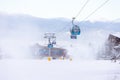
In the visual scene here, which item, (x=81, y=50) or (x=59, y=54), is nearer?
(x=59, y=54)

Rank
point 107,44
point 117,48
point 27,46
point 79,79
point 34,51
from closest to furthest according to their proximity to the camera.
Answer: point 79,79 < point 117,48 < point 107,44 < point 34,51 < point 27,46

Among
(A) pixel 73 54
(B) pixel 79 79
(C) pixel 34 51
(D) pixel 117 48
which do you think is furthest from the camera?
(A) pixel 73 54

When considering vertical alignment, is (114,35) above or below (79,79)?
above

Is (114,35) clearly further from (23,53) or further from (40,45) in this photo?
(23,53)

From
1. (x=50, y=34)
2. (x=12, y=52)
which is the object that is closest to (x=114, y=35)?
(x=50, y=34)

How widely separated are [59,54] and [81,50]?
21400 mm

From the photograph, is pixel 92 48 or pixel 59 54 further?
pixel 92 48

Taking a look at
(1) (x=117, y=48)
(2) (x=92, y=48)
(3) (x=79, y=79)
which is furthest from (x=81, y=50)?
(3) (x=79, y=79)

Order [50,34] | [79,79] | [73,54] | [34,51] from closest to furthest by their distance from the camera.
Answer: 1. [79,79]
2. [50,34]
3. [34,51]
4. [73,54]

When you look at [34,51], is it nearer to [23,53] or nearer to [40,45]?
[40,45]

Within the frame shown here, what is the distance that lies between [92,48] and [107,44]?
30701 mm

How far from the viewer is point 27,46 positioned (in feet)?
314

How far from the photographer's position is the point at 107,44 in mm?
77375

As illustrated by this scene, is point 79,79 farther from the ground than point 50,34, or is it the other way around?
point 50,34
